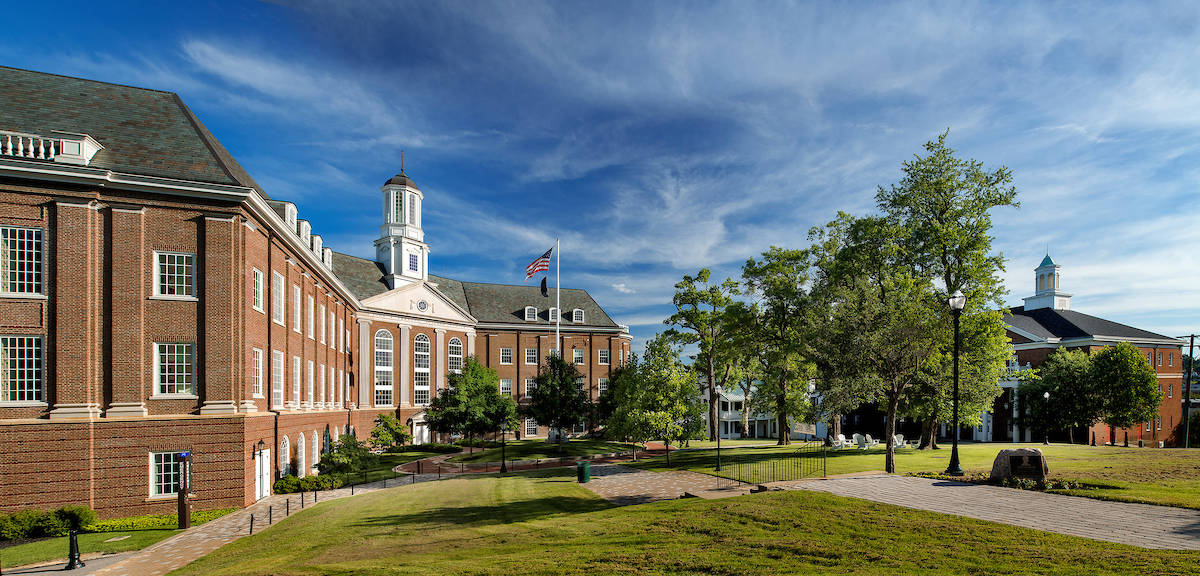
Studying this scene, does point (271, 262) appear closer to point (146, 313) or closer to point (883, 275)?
point (146, 313)

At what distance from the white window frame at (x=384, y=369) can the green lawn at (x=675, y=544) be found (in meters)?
36.4

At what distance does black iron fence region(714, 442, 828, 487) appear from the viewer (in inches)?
1009

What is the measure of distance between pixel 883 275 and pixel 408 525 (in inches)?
1230

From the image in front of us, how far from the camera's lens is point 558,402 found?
182ft

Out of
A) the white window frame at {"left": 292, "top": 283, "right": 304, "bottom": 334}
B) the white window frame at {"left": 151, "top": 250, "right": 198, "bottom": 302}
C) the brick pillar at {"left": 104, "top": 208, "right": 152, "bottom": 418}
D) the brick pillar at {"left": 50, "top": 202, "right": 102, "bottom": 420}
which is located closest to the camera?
the brick pillar at {"left": 50, "top": 202, "right": 102, "bottom": 420}

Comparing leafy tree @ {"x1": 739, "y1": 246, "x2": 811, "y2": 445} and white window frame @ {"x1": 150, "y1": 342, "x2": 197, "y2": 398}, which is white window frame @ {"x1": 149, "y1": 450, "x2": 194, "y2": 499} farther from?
leafy tree @ {"x1": 739, "y1": 246, "x2": 811, "y2": 445}

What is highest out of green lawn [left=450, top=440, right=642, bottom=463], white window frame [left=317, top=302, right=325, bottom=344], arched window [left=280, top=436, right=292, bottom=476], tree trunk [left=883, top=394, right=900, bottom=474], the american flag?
the american flag

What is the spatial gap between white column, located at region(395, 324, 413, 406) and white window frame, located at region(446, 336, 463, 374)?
16.4 feet

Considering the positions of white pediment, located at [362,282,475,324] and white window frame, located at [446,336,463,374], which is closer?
white pediment, located at [362,282,475,324]

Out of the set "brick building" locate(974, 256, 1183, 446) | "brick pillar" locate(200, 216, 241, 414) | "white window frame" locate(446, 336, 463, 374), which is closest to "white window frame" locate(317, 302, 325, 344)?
"brick pillar" locate(200, 216, 241, 414)

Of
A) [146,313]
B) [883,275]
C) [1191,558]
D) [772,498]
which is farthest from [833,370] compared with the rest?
[146,313]

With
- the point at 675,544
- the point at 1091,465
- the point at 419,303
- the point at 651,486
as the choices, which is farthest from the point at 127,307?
the point at 1091,465

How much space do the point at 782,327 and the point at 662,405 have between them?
10.3 metres

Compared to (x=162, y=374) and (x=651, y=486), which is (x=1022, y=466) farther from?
(x=162, y=374)
